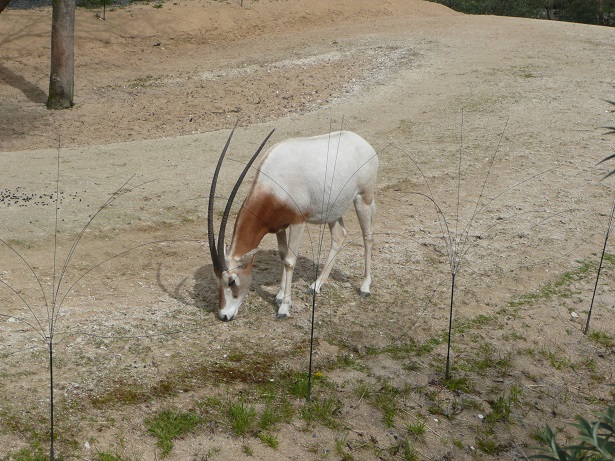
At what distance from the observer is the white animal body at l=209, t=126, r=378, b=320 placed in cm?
710

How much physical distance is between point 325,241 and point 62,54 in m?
8.61

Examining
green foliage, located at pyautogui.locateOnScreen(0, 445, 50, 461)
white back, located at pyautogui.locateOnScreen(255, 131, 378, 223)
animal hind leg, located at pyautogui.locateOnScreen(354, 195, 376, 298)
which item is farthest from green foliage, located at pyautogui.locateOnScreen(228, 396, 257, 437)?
animal hind leg, located at pyautogui.locateOnScreen(354, 195, 376, 298)

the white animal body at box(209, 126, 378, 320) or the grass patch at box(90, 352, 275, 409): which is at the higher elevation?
the white animal body at box(209, 126, 378, 320)

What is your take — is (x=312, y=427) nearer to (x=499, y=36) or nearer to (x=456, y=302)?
(x=456, y=302)

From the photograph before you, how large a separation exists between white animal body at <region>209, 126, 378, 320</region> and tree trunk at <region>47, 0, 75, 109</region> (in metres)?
9.49

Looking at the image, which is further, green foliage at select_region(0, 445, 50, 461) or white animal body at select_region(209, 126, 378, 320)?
white animal body at select_region(209, 126, 378, 320)

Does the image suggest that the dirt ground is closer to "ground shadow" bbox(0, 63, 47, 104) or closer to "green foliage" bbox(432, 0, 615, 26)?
"ground shadow" bbox(0, 63, 47, 104)

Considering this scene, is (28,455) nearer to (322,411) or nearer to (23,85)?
(322,411)

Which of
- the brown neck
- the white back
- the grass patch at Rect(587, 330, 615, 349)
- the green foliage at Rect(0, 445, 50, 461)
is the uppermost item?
the white back

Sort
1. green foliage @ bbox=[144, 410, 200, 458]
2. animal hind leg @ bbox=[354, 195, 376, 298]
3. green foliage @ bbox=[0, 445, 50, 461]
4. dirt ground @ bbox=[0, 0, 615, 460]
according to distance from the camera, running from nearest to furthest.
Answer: green foliage @ bbox=[0, 445, 50, 461], green foliage @ bbox=[144, 410, 200, 458], dirt ground @ bbox=[0, 0, 615, 460], animal hind leg @ bbox=[354, 195, 376, 298]

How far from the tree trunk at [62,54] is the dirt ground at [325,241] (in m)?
0.33

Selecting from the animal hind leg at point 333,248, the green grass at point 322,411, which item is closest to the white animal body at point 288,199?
the animal hind leg at point 333,248

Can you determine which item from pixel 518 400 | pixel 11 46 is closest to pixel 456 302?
pixel 518 400

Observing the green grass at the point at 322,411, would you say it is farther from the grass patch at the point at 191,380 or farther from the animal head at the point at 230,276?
the animal head at the point at 230,276
